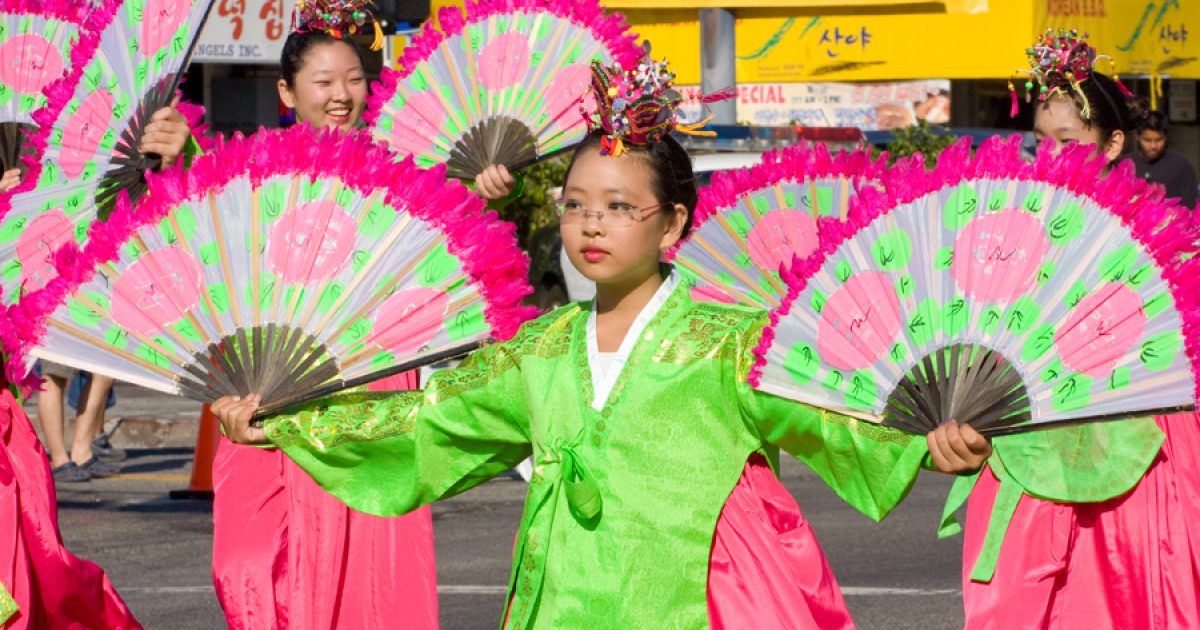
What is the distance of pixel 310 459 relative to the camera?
433 centimetres

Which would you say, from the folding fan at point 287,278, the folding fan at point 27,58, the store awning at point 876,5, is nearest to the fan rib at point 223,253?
the folding fan at point 287,278

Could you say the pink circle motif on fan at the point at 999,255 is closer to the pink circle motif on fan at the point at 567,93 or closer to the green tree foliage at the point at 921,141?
the pink circle motif on fan at the point at 567,93

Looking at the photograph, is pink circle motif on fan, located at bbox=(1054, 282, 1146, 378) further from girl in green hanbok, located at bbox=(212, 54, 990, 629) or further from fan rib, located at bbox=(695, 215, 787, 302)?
fan rib, located at bbox=(695, 215, 787, 302)

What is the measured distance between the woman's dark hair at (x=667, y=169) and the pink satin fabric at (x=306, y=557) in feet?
4.76

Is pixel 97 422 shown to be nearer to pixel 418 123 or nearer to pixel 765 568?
pixel 418 123

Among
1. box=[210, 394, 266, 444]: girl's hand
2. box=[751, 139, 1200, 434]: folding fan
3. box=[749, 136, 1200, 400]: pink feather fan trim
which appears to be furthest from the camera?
box=[210, 394, 266, 444]: girl's hand

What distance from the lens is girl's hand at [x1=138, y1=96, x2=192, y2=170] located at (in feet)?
18.3

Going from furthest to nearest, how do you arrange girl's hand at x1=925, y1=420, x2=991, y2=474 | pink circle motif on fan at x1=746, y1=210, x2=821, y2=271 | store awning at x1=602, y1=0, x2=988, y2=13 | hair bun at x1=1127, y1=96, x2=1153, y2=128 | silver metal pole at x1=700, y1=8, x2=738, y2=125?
store awning at x1=602, y1=0, x2=988, y2=13 → silver metal pole at x1=700, y1=8, x2=738, y2=125 → hair bun at x1=1127, y1=96, x2=1153, y2=128 → pink circle motif on fan at x1=746, y1=210, x2=821, y2=271 → girl's hand at x1=925, y1=420, x2=991, y2=474

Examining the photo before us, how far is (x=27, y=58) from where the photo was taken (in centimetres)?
625

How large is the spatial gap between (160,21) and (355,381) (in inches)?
71.4

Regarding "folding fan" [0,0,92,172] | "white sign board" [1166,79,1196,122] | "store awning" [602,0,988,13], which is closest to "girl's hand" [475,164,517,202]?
"folding fan" [0,0,92,172]

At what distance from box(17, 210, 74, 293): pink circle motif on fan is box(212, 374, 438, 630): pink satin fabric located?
2.09ft

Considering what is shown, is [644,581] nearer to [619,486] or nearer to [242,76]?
[619,486]

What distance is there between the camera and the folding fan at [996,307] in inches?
151
